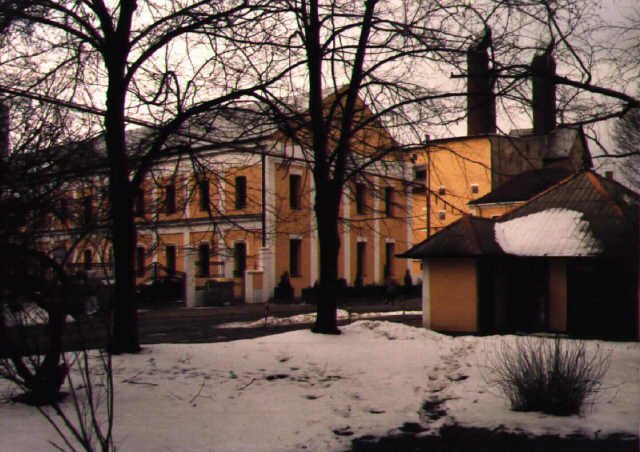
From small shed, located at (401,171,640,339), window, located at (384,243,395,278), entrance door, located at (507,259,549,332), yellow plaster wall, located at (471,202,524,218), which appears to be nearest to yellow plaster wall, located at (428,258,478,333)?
small shed, located at (401,171,640,339)

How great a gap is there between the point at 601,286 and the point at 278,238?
21.6 meters

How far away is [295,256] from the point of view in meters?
41.6

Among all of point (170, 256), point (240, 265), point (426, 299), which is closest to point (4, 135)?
point (426, 299)

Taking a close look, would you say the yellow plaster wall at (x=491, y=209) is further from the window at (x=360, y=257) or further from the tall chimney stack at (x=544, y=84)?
the tall chimney stack at (x=544, y=84)

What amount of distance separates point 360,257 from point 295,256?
20.1 feet

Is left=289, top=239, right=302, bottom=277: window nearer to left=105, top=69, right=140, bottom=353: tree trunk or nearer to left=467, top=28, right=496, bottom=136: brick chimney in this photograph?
left=467, top=28, right=496, bottom=136: brick chimney

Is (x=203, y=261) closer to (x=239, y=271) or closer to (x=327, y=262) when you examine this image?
(x=239, y=271)

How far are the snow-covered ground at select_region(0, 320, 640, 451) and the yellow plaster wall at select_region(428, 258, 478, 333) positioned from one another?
6.76 m

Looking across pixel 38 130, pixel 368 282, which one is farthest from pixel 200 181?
pixel 368 282

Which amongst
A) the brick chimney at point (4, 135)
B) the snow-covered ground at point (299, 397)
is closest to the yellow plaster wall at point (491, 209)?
the snow-covered ground at point (299, 397)

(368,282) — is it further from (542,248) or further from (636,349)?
(636,349)

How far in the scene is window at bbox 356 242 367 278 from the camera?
1795 inches

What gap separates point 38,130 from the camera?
8156mm

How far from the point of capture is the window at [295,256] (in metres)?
41.3
